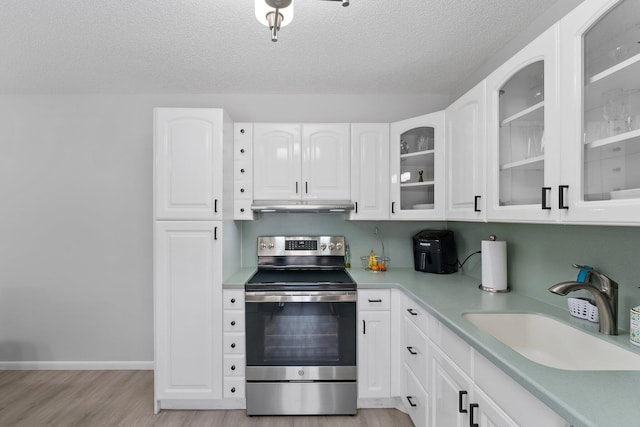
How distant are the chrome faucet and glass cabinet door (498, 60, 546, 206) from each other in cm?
36

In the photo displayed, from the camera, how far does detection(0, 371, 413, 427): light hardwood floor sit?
2236 millimetres

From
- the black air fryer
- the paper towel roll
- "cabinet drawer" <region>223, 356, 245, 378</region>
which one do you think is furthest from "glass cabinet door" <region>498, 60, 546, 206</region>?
"cabinet drawer" <region>223, 356, 245, 378</region>

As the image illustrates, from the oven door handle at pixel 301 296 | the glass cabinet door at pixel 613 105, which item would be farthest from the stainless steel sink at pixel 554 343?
the oven door handle at pixel 301 296

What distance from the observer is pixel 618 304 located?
138 cm

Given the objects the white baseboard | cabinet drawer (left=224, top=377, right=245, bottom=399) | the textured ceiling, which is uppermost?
the textured ceiling

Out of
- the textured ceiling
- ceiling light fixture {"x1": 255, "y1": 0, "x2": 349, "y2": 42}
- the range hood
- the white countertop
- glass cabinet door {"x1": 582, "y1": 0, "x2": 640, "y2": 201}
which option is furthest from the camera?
the range hood

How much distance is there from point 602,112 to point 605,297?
73 centimetres

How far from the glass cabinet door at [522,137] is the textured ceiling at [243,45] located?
0.58 m

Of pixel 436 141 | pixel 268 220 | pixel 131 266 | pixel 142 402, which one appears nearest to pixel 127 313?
pixel 131 266

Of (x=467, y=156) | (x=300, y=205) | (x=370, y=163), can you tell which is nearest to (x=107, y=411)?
(x=300, y=205)

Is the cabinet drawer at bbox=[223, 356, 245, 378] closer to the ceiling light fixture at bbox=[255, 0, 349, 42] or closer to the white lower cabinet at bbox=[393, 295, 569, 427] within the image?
the white lower cabinet at bbox=[393, 295, 569, 427]

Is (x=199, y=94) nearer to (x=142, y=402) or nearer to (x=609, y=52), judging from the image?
(x=142, y=402)

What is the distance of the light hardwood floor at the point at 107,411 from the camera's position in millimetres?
2236

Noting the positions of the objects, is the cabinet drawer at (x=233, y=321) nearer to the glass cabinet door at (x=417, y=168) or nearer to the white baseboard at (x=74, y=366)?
the white baseboard at (x=74, y=366)
